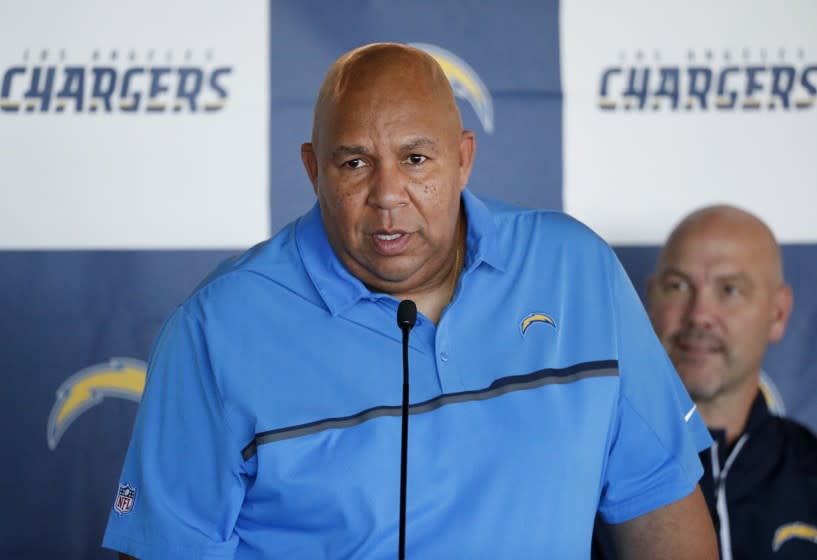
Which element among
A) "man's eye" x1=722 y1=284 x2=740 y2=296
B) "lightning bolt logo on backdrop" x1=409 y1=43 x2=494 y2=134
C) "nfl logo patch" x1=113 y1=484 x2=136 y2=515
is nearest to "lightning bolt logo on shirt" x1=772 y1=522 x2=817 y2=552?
"man's eye" x1=722 y1=284 x2=740 y2=296

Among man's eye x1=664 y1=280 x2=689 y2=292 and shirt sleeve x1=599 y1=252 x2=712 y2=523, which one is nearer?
shirt sleeve x1=599 y1=252 x2=712 y2=523

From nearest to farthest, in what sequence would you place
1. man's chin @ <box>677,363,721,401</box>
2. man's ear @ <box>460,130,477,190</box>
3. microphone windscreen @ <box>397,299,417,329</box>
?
microphone windscreen @ <box>397,299,417,329</box>
man's ear @ <box>460,130,477,190</box>
man's chin @ <box>677,363,721,401</box>

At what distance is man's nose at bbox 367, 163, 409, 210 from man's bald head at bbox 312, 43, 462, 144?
9 centimetres

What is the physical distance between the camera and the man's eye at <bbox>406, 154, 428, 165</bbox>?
1326mm

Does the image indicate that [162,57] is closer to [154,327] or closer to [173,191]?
[173,191]

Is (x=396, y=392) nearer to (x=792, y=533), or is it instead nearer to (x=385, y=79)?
(x=385, y=79)

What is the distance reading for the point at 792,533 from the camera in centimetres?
197

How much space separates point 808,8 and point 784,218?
→ 0.44 meters

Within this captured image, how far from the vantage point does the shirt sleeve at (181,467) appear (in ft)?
4.22

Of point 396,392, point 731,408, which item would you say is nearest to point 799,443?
point 731,408

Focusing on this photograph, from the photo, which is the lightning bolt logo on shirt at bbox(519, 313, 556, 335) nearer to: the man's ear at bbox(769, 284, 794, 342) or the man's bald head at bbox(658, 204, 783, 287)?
the man's bald head at bbox(658, 204, 783, 287)

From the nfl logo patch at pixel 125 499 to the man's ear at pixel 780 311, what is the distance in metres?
1.36

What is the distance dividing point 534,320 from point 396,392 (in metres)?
0.21

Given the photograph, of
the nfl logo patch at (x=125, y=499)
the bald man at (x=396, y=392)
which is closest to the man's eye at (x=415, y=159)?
the bald man at (x=396, y=392)
